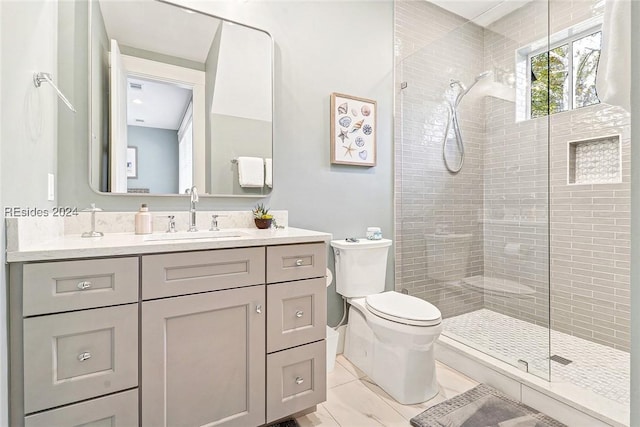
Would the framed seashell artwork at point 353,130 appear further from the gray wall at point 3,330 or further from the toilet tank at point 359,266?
the gray wall at point 3,330

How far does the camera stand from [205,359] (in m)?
1.26

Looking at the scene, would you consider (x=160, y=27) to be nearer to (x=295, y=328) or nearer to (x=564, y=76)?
(x=295, y=328)

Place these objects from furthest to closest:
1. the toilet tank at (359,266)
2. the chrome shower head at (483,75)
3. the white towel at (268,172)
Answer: the chrome shower head at (483,75) < the toilet tank at (359,266) < the white towel at (268,172)

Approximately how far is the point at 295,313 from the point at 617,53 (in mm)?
1446

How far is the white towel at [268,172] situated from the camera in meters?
1.96

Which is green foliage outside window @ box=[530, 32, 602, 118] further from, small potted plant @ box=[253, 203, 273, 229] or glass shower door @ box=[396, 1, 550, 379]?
small potted plant @ box=[253, 203, 273, 229]

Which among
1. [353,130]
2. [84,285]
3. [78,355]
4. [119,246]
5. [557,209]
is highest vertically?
[353,130]

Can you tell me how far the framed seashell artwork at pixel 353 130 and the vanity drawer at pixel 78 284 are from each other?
1452 millimetres

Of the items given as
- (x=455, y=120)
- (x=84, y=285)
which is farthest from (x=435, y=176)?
(x=84, y=285)

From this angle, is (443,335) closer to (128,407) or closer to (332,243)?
(332,243)

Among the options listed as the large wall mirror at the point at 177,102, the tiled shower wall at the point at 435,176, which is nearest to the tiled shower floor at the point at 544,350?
the tiled shower wall at the point at 435,176

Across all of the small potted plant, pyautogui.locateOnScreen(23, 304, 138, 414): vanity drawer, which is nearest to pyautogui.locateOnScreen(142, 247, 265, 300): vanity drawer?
pyautogui.locateOnScreen(23, 304, 138, 414): vanity drawer

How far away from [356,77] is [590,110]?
165 centimetres

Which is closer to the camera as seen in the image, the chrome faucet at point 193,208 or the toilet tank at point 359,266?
the chrome faucet at point 193,208
